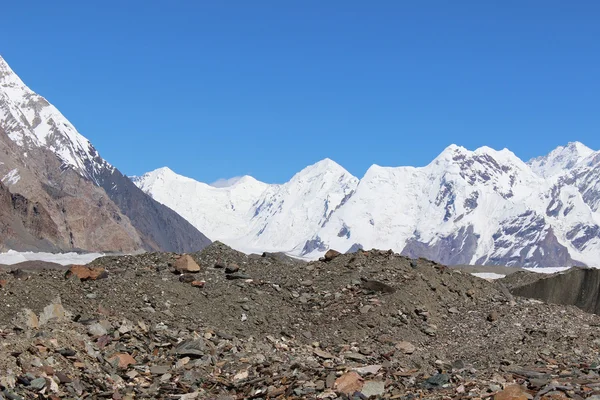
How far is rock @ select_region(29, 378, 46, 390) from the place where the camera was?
37.8ft

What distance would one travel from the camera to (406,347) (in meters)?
15.7

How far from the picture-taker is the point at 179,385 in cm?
1265

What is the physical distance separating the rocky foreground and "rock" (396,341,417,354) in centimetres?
6

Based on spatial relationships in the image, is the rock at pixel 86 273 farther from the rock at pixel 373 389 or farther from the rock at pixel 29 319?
the rock at pixel 373 389

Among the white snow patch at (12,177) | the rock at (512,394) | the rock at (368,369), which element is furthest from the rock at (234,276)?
the white snow patch at (12,177)

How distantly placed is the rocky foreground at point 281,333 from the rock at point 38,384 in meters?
0.02

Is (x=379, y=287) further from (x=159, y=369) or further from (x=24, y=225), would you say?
(x=24, y=225)

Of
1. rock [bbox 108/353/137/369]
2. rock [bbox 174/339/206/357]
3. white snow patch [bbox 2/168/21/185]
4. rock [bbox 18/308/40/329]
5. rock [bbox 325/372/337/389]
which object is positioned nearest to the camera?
rock [bbox 325/372/337/389]

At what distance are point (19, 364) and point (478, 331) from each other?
31.7 feet

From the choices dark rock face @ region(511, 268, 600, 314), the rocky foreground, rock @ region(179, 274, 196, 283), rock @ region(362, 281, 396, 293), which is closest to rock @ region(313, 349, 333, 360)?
the rocky foreground

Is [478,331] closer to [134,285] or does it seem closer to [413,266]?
[413,266]

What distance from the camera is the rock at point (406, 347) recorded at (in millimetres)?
15473

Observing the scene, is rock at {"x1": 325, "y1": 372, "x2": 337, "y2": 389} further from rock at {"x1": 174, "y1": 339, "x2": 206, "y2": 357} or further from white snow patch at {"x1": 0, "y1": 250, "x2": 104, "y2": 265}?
white snow patch at {"x1": 0, "y1": 250, "x2": 104, "y2": 265}

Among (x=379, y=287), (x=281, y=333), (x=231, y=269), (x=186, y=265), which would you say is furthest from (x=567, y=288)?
Result: (x=186, y=265)
